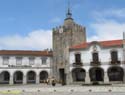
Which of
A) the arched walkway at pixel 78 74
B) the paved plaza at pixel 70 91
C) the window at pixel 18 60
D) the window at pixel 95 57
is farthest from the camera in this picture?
the window at pixel 18 60

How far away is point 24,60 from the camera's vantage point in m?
47.7

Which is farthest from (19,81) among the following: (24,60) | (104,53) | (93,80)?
(104,53)

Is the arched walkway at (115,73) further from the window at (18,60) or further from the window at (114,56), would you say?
the window at (18,60)

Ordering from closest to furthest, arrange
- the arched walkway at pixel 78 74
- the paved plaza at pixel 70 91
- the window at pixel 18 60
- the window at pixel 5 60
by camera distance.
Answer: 1. the paved plaza at pixel 70 91
2. the arched walkway at pixel 78 74
3. the window at pixel 5 60
4. the window at pixel 18 60

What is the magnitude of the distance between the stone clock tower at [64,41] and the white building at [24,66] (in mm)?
1818

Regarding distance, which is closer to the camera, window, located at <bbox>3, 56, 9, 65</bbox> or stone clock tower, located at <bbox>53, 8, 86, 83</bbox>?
stone clock tower, located at <bbox>53, 8, 86, 83</bbox>

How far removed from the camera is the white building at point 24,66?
47.0 m

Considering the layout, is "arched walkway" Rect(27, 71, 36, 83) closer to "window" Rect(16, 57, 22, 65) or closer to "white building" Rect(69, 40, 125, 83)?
"window" Rect(16, 57, 22, 65)

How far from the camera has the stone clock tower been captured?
46.5m

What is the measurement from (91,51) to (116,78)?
249 inches

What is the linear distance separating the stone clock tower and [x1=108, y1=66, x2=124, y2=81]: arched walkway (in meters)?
8.36

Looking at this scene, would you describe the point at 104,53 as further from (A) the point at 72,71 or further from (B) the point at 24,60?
(B) the point at 24,60

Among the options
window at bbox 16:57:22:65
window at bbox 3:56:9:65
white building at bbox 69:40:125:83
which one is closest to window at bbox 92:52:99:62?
white building at bbox 69:40:125:83

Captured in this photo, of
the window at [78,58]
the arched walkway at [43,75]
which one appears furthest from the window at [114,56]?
the arched walkway at [43,75]
